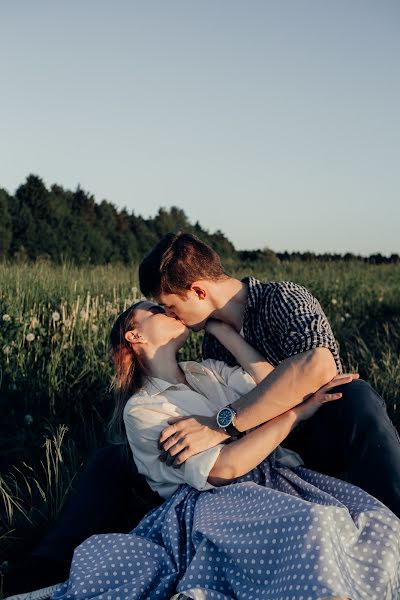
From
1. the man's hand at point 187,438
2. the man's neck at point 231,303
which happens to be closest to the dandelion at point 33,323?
the man's neck at point 231,303

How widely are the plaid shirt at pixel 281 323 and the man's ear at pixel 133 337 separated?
426mm

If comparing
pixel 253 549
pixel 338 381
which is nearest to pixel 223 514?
pixel 253 549

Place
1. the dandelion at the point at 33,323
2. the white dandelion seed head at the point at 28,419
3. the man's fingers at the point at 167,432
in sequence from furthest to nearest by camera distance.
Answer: the dandelion at the point at 33,323
the white dandelion seed head at the point at 28,419
the man's fingers at the point at 167,432

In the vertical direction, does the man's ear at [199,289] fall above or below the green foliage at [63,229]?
below

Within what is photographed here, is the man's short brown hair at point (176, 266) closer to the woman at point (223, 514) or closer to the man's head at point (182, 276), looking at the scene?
the man's head at point (182, 276)

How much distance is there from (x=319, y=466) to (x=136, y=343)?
0.90m

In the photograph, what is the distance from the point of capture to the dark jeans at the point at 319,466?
8.91 ft

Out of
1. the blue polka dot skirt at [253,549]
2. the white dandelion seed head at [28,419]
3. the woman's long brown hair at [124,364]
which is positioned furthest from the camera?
the white dandelion seed head at [28,419]

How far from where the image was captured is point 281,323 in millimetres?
3016

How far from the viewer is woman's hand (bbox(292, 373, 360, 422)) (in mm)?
2883

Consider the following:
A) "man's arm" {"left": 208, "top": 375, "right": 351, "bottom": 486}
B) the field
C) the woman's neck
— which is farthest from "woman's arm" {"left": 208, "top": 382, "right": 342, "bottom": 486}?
the field

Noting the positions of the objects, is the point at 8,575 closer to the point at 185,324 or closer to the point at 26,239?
the point at 185,324

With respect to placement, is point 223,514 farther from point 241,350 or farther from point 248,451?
point 241,350

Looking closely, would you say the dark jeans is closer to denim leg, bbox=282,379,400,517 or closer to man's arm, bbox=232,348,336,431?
denim leg, bbox=282,379,400,517
